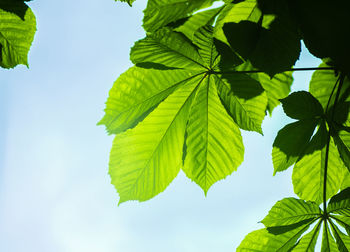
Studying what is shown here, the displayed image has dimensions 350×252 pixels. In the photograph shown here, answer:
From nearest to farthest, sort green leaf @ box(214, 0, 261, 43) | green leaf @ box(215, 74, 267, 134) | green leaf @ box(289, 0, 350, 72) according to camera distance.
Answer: green leaf @ box(289, 0, 350, 72)
green leaf @ box(214, 0, 261, 43)
green leaf @ box(215, 74, 267, 134)

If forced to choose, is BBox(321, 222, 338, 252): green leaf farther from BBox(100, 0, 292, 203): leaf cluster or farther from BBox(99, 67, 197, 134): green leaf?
BBox(99, 67, 197, 134): green leaf

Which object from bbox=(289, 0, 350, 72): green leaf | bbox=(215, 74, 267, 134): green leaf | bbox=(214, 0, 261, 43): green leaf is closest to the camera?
bbox=(289, 0, 350, 72): green leaf

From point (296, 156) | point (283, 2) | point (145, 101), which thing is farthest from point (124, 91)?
point (296, 156)


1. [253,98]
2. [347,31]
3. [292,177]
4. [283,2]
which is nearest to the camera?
[347,31]

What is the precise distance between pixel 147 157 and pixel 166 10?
0.55m

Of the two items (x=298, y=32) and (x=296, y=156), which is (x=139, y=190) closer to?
(x=296, y=156)

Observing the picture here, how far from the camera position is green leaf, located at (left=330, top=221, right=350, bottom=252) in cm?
116

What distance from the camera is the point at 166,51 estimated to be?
111cm

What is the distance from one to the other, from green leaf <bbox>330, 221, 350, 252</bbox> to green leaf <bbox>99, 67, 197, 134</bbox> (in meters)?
0.90

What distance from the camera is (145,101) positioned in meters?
1.15

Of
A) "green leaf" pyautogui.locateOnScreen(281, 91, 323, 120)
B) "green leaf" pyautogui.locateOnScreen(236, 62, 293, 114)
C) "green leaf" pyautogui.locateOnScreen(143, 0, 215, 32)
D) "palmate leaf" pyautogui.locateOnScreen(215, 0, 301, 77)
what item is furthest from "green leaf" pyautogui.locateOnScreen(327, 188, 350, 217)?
"green leaf" pyautogui.locateOnScreen(143, 0, 215, 32)

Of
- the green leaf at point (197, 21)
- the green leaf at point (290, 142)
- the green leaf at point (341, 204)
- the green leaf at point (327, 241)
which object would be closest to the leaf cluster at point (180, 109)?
the green leaf at point (197, 21)

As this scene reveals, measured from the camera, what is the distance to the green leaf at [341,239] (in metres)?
1.16

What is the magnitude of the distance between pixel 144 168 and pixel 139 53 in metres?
0.44
